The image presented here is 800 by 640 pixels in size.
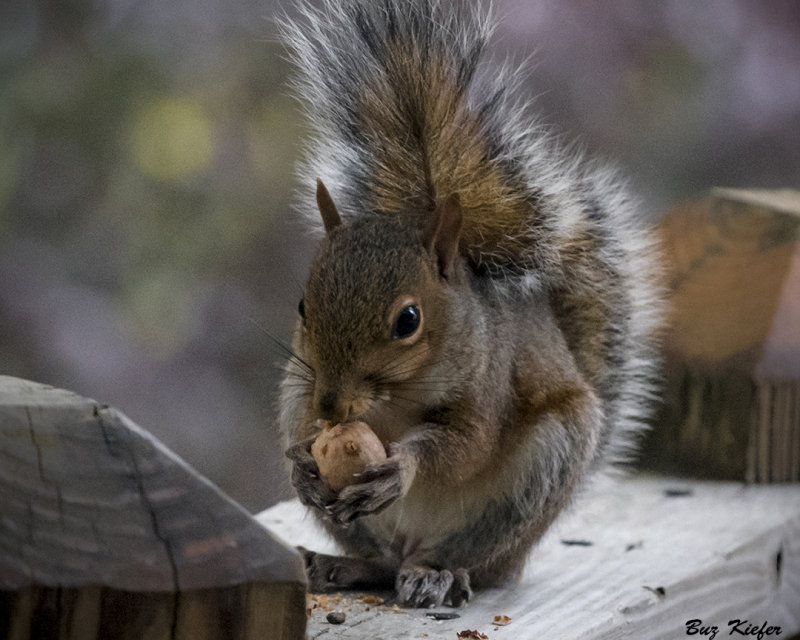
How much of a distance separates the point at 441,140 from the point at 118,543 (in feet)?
2.80

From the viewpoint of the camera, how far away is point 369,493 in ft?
4.15

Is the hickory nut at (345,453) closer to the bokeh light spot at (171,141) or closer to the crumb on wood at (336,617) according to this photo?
the crumb on wood at (336,617)

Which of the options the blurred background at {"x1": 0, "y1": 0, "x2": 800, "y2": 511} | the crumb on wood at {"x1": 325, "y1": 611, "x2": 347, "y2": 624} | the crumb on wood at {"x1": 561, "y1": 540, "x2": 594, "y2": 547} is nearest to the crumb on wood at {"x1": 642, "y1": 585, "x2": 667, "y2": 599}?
the crumb on wood at {"x1": 561, "y1": 540, "x2": 594, "y2": 547}

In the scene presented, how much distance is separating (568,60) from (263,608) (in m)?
1.55

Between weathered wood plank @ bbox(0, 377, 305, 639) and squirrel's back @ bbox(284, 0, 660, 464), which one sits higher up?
squirrel's back @ bbox(284, 0, 660, 464)

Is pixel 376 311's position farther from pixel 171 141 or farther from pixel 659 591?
pixel 171 141

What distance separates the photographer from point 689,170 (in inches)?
110

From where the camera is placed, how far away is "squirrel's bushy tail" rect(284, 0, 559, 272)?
4.90 ft

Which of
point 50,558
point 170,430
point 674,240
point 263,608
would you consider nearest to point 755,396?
point 674,240

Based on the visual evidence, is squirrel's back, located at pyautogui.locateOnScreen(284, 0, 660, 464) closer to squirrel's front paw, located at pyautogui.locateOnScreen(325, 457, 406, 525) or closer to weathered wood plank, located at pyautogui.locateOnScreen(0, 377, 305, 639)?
squirrel's front paw, located at pyautogui.locateOnScreen(325, 457, 406, 525)

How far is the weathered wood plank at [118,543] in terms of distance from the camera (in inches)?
31.1

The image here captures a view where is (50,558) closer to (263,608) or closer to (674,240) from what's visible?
(263,608)

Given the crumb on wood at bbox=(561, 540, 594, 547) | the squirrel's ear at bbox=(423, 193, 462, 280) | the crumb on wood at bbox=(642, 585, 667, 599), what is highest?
the squirrel's ear at bbox=(423, 193, 462, 280)

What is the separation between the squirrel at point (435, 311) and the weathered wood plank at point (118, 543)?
1.29 ft
